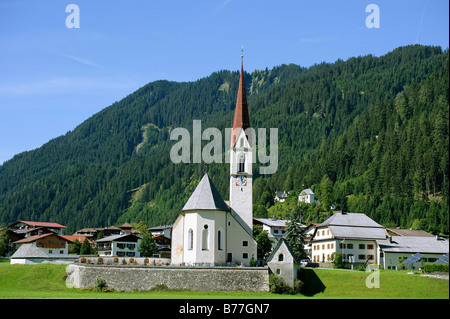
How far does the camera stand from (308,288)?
63.2 metres

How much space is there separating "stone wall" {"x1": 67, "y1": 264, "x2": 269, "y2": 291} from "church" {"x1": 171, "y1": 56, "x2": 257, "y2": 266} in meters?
5.35

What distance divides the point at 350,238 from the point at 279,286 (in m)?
29.5

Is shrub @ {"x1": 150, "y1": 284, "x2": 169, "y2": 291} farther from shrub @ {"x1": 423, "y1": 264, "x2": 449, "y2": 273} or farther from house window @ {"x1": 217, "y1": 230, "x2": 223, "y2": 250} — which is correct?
shrub @ {"x1": 423, "y1": 264, "x2": 449, "y2": 273}

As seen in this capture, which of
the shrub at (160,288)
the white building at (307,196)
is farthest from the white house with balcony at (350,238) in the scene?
the white building at (307,196)

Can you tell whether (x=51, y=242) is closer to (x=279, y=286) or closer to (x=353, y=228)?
(x=353, y=228)

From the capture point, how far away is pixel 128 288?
6119 centimetres

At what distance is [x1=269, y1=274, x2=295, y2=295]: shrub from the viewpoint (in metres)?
61.0

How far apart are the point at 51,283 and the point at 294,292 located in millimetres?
28135

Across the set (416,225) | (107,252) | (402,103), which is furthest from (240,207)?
(402,103)

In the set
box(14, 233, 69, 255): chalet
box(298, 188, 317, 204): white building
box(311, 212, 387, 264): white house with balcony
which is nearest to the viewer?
box(311, 212, 387, 264): white house with balcony

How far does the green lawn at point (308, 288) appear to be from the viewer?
5781 centimetres

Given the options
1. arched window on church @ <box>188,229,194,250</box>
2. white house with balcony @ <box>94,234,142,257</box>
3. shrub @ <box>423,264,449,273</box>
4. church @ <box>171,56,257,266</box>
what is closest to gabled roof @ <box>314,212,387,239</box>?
church @ <box>171,56,257,266</box>

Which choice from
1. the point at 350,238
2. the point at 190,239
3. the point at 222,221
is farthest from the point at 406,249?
the point at 190,239
